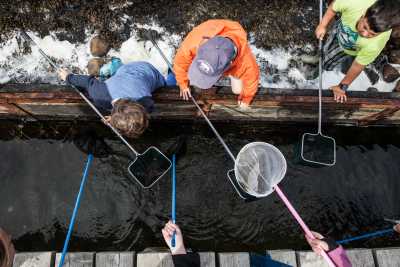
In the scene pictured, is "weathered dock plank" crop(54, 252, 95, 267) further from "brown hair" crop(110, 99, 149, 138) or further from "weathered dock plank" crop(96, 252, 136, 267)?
"brown hair" crop(110, 99, 149, 138)

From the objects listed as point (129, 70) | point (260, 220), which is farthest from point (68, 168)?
point (260, 220)

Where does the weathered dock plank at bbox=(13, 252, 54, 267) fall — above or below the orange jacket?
below

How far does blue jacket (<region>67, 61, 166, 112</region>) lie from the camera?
11.6ft

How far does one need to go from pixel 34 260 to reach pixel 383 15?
4519mm

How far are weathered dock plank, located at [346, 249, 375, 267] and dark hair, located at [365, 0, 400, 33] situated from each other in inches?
110

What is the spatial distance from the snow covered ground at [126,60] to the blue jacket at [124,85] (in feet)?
3.27

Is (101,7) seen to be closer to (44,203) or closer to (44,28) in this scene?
(44,28)

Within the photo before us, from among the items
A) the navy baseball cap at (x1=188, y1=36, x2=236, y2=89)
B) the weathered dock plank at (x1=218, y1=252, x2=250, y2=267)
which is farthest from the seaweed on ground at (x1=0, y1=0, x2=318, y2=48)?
the weathered dock plank at (x1=218, y1=252, x2=250, y2=267)

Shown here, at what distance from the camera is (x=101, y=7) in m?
5.02

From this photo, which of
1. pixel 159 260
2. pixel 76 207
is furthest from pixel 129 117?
pixel 159 260

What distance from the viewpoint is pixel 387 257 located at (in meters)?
4.48

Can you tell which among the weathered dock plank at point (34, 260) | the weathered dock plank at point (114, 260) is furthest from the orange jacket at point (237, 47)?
the weathered dock plank at point (34, 260)

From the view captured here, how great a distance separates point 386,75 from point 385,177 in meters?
1.50

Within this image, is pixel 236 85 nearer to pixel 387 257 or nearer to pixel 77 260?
pixel 77 260
